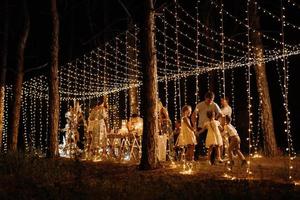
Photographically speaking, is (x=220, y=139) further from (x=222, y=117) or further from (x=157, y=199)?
(x=157, y=199)

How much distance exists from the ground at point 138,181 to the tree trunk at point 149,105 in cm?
29

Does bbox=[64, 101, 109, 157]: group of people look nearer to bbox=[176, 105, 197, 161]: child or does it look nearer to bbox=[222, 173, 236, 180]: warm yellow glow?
bbox=[176, 105, 197, 161]: child

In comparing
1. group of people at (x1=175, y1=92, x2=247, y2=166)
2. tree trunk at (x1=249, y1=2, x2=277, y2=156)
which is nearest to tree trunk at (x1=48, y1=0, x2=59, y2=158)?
group of people at (x1=175, y1=92, x2=247, y2=166)

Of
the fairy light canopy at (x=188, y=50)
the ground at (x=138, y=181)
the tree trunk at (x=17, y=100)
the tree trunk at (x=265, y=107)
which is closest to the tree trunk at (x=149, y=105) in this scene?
the ground at (x=138, y=181)

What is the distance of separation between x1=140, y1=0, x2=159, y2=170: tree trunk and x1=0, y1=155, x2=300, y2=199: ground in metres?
0.29

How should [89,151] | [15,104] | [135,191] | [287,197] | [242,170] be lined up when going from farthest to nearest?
[15,104] → [89,151] → [242,170] → [135,191] → [287,197]

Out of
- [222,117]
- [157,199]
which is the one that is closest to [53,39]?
[222,117]

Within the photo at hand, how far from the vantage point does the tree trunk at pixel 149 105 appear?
9.41 metres

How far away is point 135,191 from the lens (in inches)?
271

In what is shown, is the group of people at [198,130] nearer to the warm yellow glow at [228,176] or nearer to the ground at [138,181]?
the ground at [138,181]

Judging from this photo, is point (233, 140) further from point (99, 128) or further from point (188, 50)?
point (188, 50)

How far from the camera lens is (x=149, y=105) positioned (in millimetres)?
9469

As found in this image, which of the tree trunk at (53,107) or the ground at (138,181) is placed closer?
the ground at (138,181)

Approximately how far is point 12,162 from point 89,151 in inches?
177
